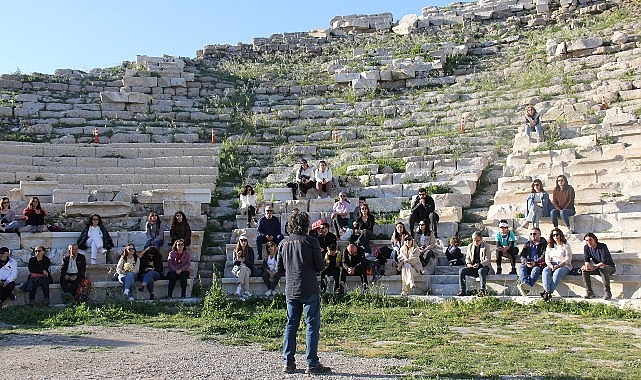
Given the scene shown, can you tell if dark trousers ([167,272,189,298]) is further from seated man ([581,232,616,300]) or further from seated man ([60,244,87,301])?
seated man ([581,232,616,300])

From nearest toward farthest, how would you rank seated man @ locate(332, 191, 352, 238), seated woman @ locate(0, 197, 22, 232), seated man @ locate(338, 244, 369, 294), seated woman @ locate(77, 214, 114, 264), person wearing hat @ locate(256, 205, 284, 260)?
seated man @ locate(338, 244, 369, 294)
seated woman @ locate(77, 214, 114, 264)
person wearing hat @ locate(256, 205, 284, 260)
seated woman @ locate(0, 197, 22, 232)
seated man @ locate(332, 191, 352, 238)

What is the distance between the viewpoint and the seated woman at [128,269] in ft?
40.5

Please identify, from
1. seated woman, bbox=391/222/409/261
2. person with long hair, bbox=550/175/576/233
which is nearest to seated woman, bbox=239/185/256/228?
seated woman, bbox=391/222/409/261

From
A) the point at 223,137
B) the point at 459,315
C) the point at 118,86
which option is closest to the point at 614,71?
the point at 223,137

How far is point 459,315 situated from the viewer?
10195 mm

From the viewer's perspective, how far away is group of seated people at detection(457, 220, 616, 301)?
11172 mm

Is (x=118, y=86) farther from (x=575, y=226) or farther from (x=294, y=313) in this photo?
(x=294, y=313)

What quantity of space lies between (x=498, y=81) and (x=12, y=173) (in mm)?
12960

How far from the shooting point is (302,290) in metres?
6.95

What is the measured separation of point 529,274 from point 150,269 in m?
6.11

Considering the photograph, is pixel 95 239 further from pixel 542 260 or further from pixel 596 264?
pixel 596 264

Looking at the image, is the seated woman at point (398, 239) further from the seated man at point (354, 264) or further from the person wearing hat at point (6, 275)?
the person wearing hat at point (6, 275)

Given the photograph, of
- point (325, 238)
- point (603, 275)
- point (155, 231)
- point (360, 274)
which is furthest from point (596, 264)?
point (155, 231)

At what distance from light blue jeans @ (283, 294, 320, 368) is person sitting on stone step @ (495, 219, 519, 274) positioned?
606cm
